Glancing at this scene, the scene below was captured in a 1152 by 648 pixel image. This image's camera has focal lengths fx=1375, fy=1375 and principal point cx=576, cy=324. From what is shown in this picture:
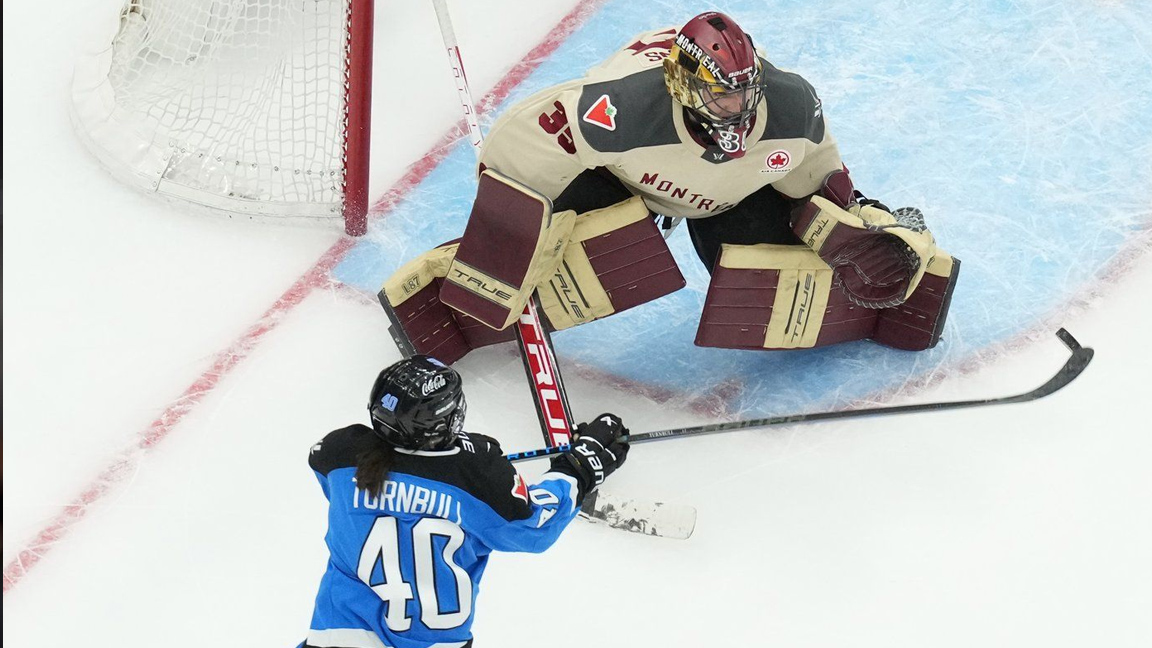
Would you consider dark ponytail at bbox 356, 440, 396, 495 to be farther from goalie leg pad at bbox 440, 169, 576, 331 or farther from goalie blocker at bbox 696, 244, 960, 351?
goalie blocker at bbox 696, 244, 960, 351

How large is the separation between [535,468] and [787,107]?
1093 millimetres

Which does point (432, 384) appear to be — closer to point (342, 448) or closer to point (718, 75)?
point (342, 448)

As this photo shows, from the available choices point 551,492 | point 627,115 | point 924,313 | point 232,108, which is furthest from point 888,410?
point 232,108

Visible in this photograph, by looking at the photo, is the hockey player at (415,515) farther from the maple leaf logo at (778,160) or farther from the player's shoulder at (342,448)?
the maple leaf logo at (778,160)

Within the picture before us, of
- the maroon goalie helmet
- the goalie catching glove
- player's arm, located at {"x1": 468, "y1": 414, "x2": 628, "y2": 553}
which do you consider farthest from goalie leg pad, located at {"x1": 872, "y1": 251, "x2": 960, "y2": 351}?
player's arm, located at {"x1": 468, "y1": 414, "x2": 628, "y2": 553}

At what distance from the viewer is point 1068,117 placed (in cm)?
436

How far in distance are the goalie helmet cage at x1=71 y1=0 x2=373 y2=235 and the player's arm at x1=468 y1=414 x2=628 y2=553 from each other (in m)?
1.49

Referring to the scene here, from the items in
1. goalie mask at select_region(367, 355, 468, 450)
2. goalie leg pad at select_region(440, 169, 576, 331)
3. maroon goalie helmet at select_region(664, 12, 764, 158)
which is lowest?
goalie leg pad at select_region(440, 169, 576, 331)

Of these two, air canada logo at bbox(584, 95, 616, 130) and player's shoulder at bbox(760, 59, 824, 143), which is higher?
air canada logo at bbox(584, 95, 616, 130)

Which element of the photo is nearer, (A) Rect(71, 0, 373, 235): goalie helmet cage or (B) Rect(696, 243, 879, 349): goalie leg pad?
(B) Rect(696, 243, 879, 349): goalie leg pad

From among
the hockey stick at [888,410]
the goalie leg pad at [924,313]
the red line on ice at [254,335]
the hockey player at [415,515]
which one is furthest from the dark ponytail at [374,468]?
the goalie leg pad at [924,313]

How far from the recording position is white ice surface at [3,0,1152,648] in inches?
124

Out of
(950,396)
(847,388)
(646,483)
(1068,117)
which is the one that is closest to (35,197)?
(646,483)

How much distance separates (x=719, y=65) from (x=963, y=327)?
1.25 m
